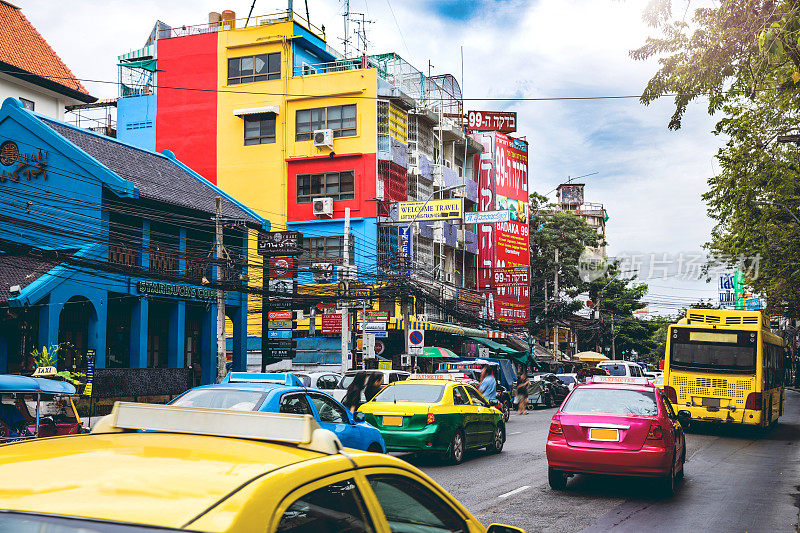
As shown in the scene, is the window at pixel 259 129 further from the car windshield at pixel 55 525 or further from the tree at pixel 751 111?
the car windshield at pixel 55 525

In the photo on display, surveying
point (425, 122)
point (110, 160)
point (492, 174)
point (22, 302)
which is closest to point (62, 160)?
point (110, 160)

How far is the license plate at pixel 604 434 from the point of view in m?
12.0

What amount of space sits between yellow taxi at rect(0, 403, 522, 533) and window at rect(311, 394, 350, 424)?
26.2 ft

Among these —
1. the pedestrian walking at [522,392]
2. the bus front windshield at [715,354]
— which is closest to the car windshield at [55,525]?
the bus front windshield at [715,354]

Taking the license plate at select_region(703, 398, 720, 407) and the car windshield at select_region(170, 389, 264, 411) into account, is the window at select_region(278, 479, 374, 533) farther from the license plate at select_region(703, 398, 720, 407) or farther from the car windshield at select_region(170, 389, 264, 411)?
the license plate at select_region(703, 398, 720, 407)

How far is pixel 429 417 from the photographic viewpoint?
15047mm

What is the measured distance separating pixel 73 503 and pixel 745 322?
22.6 metres

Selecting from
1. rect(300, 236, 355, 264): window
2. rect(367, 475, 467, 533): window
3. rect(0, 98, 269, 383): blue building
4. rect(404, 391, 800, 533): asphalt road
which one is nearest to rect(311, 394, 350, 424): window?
rect(404, 391, 800, 533): asphalt road

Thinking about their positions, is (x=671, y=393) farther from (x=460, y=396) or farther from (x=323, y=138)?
(x=323, y=138)

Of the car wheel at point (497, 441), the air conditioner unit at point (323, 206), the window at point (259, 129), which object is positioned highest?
the window at point (259, 129)

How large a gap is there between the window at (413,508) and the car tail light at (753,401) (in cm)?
1980

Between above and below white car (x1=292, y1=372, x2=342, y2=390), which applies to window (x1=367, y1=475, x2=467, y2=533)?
above

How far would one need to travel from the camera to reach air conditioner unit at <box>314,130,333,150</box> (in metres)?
44.0

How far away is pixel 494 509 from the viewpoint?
10734 millimetres
